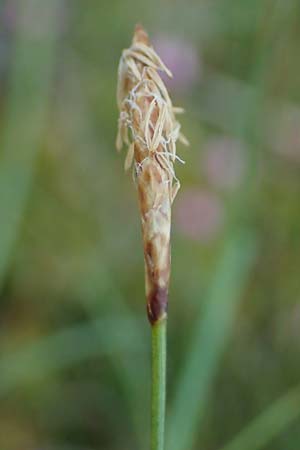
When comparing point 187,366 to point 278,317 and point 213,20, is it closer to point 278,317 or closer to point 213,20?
point 278,317

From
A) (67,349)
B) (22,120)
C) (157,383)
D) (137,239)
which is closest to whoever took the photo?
(157,383)

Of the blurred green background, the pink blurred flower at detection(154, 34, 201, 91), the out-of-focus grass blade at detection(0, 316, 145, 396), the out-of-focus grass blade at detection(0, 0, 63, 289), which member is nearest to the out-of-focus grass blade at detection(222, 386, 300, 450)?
the blurred green background

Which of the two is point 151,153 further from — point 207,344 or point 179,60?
point 179,60

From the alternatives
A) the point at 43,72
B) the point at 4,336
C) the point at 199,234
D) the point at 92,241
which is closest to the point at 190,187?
the point at 199,234

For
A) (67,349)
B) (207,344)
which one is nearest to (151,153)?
(207,344)

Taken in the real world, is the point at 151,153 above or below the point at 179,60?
above

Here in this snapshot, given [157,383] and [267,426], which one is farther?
[267,426]

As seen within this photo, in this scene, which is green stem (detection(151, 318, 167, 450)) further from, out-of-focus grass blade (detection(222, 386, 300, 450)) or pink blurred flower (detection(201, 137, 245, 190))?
pink blurred flower (detection(201, 137, 245, 190))
